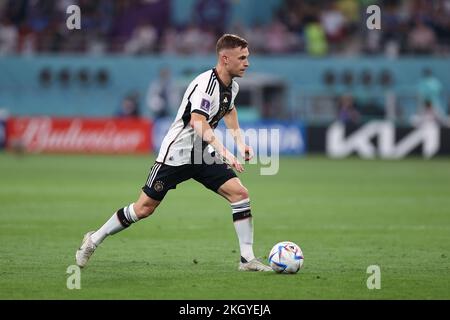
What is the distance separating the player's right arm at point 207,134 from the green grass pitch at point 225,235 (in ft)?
4.05

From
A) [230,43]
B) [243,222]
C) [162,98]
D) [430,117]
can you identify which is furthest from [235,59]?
[162,98]

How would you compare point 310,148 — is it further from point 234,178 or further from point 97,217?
point 234,178

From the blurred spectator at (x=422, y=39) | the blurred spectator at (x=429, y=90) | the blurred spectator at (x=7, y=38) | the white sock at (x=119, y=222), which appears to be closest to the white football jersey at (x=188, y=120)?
the white sock at (x=119, y=222)

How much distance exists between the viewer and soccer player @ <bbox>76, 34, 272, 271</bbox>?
1022 cm

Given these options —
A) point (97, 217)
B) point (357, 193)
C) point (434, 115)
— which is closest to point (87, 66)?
point (434, 115)

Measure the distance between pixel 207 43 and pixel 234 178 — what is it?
25.7 metres

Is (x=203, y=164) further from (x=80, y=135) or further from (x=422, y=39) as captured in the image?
(x=422, y=39)

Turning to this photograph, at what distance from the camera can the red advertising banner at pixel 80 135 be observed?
3212 centimetres

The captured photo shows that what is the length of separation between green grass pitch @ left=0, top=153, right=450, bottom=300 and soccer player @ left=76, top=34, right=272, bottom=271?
0.45 meters

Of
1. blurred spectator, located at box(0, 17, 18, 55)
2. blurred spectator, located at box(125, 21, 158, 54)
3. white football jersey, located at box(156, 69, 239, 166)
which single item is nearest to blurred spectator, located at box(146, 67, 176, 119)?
blurred spectator, located at box(125, 21, 158, 54)

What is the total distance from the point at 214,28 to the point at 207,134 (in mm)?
26304

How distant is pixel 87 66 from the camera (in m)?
36.3

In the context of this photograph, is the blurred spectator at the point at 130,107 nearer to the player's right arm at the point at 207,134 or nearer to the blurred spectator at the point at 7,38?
the blurred spectator at the point at 7,38

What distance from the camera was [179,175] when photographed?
34.0 feet
